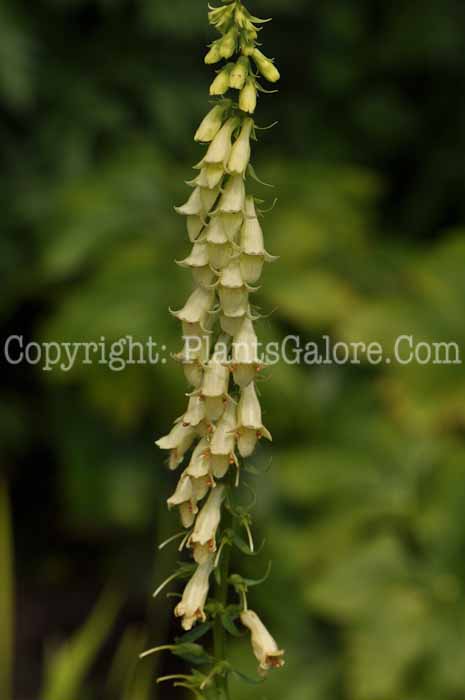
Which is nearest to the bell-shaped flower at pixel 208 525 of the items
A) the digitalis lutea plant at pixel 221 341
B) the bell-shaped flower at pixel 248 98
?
the digitalis lutea plant at pixel 221 341

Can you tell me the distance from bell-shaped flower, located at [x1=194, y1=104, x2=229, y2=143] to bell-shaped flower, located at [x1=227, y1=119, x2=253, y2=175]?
6 centimetres

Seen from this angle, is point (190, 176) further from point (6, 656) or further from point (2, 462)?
point (6, 656)

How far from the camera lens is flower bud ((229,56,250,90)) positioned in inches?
66.5

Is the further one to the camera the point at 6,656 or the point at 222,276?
the point at 6,656

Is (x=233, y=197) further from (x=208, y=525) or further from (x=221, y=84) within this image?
(x=208, y=525)

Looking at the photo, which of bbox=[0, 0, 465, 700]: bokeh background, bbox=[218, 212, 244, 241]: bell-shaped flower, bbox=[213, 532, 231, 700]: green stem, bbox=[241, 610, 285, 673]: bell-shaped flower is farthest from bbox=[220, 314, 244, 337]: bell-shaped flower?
bbox=[0, 0, 465, 700]: bokeh background

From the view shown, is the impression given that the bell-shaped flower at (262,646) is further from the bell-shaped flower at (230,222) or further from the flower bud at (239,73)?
the flower bud at (239,73)

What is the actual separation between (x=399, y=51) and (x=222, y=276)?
630 centimetres

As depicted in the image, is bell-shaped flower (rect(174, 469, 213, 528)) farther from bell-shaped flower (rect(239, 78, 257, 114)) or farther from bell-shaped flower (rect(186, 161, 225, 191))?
bell-shaped flower (rect(239, 78, 257, 114))

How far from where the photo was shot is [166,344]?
236 inches

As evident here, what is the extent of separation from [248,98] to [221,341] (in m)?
0.38

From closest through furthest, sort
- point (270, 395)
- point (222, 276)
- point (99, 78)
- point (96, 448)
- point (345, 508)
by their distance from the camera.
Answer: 1. point (222, 276)
2. point (345, 508)
3. point (270, 395)
4. point (96, 448)
5. point (99, 78)

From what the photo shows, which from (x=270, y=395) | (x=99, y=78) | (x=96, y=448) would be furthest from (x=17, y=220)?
(x=270, y=395)

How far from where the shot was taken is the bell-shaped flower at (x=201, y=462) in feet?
5.68
